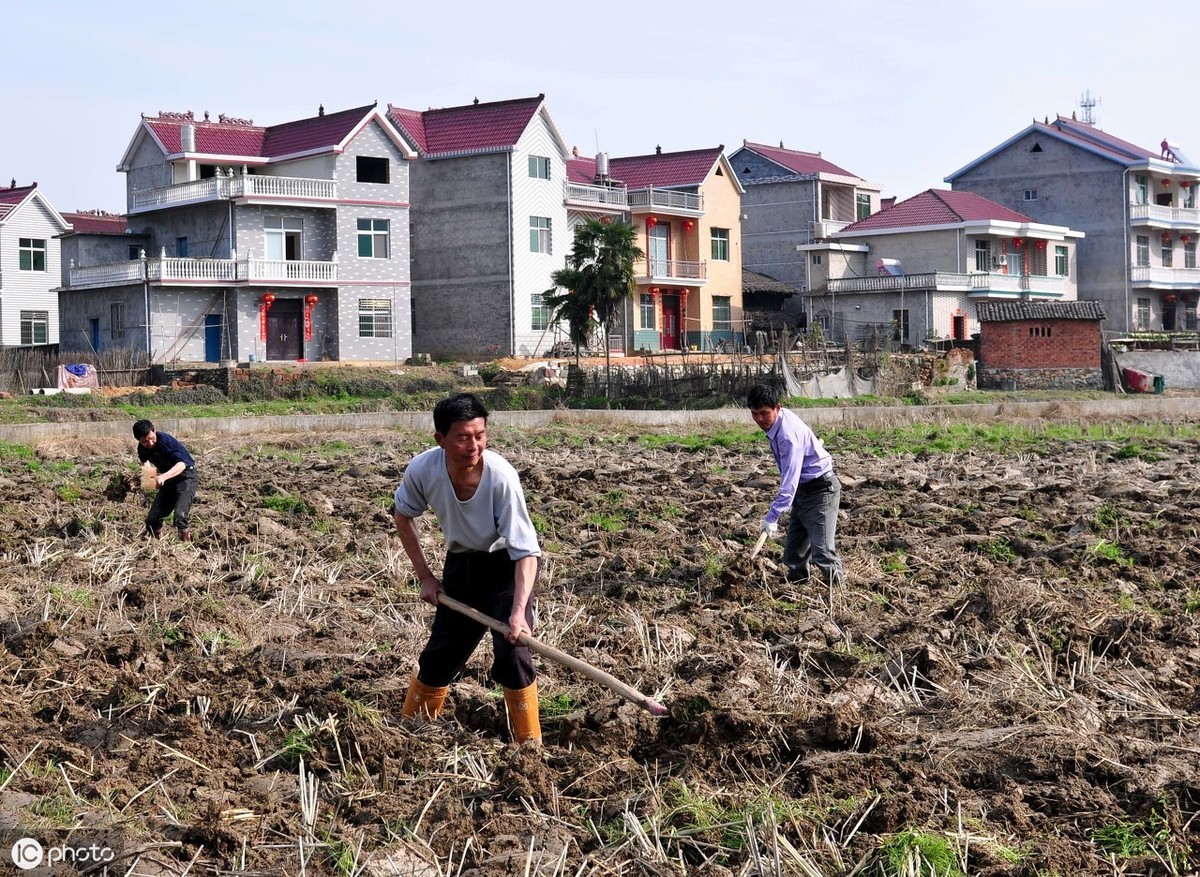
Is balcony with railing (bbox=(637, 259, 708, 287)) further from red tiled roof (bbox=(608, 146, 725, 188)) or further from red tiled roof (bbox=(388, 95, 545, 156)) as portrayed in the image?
red tiled roof (bbox=(388, 95, 545, 156))

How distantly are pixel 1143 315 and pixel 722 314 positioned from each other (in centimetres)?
1771

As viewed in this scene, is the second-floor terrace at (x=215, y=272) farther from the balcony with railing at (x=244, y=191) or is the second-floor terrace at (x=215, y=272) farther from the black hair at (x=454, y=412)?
the black hair at (x=454, y=412)

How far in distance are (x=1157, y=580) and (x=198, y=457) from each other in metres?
13.5

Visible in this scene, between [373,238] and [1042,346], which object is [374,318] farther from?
[1042,346]

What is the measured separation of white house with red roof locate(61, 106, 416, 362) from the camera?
1463 inches

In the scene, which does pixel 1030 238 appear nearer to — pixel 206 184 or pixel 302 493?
pixel 206 184

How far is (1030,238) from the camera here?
50375 millimetres

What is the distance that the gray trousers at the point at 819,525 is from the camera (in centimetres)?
938

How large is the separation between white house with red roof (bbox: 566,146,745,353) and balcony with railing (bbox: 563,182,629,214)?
0.03 meters

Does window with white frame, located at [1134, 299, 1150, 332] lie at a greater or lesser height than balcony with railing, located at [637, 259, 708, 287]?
lesser

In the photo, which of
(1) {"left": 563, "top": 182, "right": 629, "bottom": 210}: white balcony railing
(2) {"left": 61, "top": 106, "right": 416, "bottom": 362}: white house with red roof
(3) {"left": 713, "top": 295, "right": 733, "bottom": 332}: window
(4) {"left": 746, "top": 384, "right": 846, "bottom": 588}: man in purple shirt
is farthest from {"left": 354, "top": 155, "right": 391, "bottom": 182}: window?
(4) {"left": 746, "top": 384, "right": 846, "bottom": 588}: man in purple shirt

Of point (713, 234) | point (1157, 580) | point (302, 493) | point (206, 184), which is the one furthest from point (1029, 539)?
point (713, 234)

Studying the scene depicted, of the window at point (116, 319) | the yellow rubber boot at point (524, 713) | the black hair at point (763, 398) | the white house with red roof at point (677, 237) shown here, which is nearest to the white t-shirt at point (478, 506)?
the yellow rubber boot at point (524, 713)

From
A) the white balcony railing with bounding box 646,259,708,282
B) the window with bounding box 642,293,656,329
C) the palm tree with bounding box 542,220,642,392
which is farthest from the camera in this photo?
the window with bounding box 642,293,656,329
